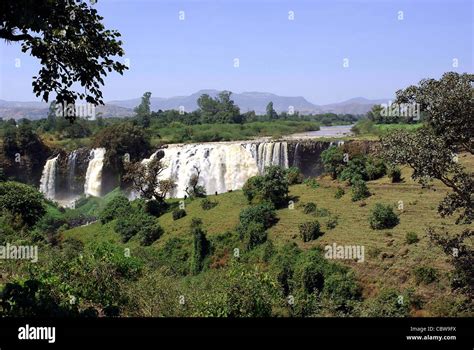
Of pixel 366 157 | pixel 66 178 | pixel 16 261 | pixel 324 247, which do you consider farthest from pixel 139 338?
pixel 66 178

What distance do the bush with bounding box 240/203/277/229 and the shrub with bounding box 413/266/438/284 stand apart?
1354cm

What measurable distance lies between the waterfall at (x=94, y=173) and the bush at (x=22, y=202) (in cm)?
1942

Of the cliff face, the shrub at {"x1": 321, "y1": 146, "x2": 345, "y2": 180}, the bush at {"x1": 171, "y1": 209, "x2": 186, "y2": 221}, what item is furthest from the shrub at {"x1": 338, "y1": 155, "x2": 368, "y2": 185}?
the bush at {"x1": 171, "y1": 209, "x2": 186, "y2": 221}

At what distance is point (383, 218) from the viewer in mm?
35875

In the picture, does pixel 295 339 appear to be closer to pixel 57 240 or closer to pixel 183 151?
pixel 57 240

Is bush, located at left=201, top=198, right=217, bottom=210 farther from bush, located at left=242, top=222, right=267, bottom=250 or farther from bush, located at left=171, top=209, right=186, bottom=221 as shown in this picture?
bush, located at left=242, top=222, right=267, bottom=250

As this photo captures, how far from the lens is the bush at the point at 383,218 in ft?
118

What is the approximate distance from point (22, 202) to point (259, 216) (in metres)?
16.5

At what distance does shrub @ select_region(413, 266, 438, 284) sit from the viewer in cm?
2841

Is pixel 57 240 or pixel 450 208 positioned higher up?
pixel 450 208

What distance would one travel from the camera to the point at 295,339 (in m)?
8.00

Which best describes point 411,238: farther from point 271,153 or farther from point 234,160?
point 234,160

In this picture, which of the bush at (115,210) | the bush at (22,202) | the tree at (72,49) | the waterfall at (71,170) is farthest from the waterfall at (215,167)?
the tree at (72,49)

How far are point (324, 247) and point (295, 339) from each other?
2795cm
